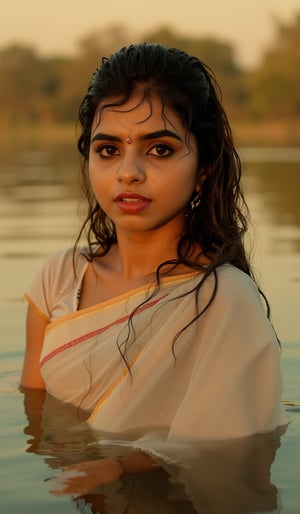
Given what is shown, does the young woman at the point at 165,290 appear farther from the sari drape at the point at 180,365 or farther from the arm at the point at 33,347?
the arm at the point at 33,347

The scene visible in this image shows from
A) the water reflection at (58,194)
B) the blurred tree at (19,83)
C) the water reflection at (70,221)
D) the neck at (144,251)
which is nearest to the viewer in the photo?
the neck at (144,251)

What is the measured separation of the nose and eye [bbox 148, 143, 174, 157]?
0.05 meters

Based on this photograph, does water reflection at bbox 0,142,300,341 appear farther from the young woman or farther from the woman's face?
the woman's face

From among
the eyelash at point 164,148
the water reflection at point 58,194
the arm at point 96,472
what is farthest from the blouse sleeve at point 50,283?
the water reflection at point 58,194

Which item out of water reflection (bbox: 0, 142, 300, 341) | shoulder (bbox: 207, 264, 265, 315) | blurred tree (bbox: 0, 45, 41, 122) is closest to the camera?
shoulder (bbox: 207, 264, 265, 315)

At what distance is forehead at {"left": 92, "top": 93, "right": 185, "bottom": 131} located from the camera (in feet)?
10.5

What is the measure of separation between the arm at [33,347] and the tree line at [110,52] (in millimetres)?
44415

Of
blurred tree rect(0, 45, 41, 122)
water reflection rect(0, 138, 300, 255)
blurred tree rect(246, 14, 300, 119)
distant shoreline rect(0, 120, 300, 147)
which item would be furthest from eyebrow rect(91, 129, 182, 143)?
blurred tree rect(0, 45, 41, 122)

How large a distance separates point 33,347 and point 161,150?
87 cm

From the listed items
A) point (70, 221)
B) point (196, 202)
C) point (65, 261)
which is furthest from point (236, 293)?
point (70, 221)

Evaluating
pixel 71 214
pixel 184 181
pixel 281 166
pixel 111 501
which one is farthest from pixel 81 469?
pixel 281 166

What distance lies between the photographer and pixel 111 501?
270 cm

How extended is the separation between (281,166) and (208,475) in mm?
15321

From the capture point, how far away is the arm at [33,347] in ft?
12.1
